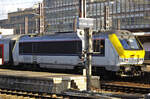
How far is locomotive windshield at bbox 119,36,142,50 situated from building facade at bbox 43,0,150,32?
1188 inches

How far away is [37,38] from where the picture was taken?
24.4 metres

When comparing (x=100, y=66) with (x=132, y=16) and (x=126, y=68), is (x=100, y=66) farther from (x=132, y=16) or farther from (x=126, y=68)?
(x=132, y=16)

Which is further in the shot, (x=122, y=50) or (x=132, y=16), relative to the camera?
(x=132, y=16)

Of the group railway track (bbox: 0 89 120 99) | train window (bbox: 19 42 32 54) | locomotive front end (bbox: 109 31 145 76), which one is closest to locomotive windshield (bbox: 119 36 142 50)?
locomotive front end (bbox: 109 31 145 76)

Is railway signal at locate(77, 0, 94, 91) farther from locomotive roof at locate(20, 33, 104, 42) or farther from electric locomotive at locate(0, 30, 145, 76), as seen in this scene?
locomotive roof at locate(20, 33, 104, 42)

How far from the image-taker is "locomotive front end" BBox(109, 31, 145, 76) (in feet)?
62.8

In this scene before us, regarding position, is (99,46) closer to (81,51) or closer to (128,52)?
(81,51)

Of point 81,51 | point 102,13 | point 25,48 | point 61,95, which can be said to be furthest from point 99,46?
point 102,13

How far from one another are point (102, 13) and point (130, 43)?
40.9 m

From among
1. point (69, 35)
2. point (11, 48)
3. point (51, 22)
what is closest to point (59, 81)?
point (69, 35)

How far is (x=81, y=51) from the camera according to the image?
2056cm

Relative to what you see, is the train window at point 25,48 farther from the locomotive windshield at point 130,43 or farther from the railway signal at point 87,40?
the railway signal at point 87,40

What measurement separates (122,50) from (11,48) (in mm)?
11809

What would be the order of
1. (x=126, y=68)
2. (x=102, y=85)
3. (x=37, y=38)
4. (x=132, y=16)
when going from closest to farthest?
(x=102, y=85) → (x=126, y=68) → (x=37, y=38) → (x=132, y=16)
